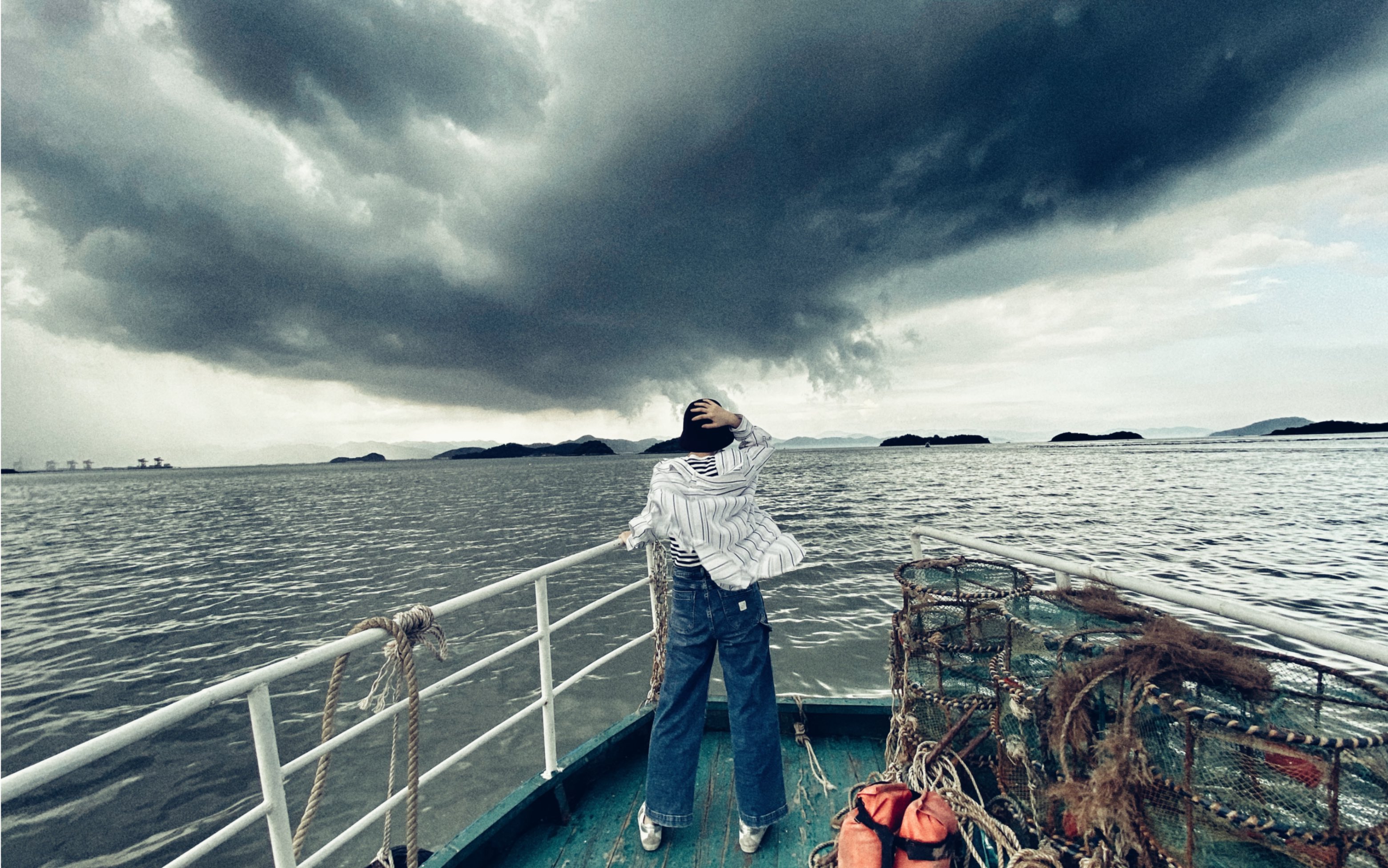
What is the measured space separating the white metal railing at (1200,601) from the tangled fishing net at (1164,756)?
13 centimetres

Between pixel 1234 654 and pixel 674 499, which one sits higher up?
pixel 674 499

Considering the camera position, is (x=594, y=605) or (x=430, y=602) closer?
(x=594, y=605)

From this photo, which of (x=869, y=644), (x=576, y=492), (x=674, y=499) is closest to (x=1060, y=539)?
(x=869, y=644)

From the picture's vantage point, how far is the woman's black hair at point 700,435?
2703 millimetres

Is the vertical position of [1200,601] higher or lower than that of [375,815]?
higher

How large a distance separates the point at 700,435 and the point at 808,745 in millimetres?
2461

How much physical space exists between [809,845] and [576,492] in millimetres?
44775

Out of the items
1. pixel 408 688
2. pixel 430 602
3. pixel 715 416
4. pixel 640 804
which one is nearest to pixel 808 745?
pixel 640 804

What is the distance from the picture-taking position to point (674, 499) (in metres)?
2.68

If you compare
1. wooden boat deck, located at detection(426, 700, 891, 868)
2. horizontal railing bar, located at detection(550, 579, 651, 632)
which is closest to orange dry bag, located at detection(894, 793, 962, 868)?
wooden boat deck, located at detection(426, 700, 891, 868)

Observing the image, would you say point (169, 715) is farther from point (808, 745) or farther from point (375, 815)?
point (808, 745)

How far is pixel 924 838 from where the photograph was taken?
234cm

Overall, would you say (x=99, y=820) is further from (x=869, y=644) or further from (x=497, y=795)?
(x=869, y=644)

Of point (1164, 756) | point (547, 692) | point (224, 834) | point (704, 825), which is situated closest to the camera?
point (224, 834)
